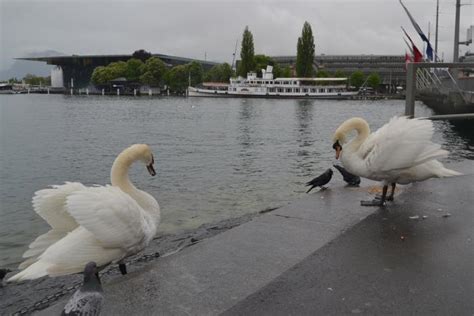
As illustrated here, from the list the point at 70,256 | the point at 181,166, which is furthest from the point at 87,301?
the point at 181,166

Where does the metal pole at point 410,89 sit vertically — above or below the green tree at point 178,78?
below

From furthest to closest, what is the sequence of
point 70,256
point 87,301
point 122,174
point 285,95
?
point 285,95, point 122,174, point 70,256, point 87,301

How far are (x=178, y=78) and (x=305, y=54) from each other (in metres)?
40.1

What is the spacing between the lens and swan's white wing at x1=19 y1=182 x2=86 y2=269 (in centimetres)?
378

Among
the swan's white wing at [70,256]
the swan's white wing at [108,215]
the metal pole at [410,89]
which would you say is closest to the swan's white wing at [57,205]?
the swan's white wing at [70,256]

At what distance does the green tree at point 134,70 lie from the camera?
468 ft

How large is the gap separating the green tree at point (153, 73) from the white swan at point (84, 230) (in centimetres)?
13610

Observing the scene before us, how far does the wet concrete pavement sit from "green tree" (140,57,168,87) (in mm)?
136095

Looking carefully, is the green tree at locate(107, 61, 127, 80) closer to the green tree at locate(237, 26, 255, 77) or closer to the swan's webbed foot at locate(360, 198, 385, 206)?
the green tree at locate(237, 26, 255, 77)

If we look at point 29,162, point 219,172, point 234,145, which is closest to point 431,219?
point 219,172

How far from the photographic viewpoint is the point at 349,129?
19.2ft

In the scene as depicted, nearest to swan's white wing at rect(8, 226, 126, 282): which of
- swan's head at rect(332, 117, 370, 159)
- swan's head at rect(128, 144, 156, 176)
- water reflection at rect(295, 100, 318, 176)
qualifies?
swan's head at rect(128, 144, 156, 176)

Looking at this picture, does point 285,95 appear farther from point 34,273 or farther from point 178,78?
point 34,273

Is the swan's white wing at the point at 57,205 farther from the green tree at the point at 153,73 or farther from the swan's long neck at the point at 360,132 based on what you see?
the green tree at the point at 153,73
